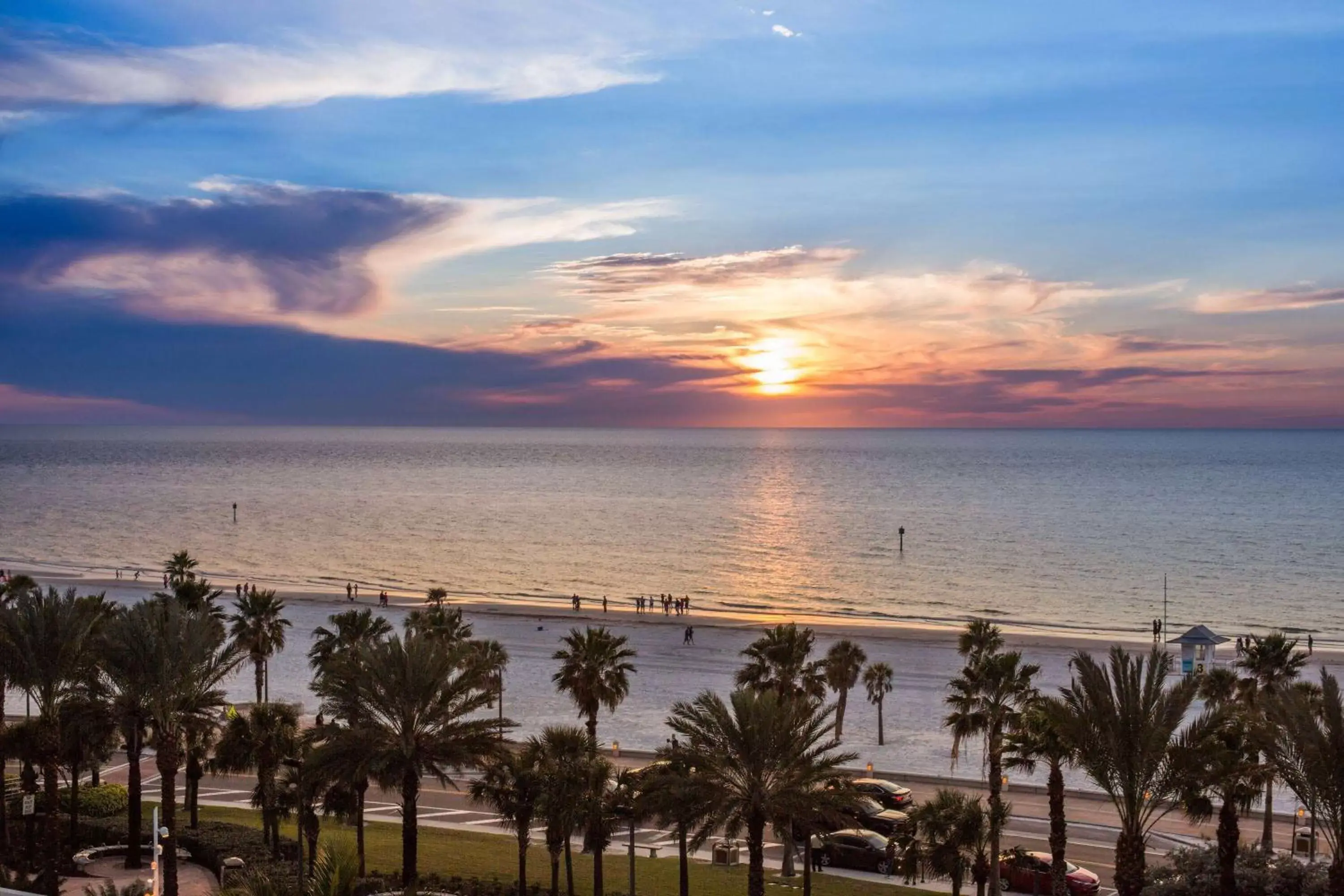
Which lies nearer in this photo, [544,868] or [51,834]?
[51,834]

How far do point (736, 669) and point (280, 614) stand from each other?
3794cm

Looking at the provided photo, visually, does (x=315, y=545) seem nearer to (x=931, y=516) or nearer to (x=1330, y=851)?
→ (x=931, y=516)

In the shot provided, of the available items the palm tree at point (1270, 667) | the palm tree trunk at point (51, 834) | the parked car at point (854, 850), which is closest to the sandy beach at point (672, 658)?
the palm tree at point (1270, 667)

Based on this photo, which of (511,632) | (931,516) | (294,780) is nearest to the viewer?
(294,780)

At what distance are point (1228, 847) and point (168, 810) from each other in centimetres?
2605

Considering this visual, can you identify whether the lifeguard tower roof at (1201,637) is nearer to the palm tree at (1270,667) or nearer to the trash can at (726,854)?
the palm tree at (1270,667)

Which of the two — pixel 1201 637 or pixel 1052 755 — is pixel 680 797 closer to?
pixel 1052 755

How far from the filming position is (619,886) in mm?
31297

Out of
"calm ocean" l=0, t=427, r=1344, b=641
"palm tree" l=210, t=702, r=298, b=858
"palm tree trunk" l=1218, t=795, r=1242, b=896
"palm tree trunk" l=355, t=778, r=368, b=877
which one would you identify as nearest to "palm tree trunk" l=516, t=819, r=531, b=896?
"palm tree trunk" l=355, t=778, r=368, b=877

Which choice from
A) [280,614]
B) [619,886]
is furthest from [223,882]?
[280,614]

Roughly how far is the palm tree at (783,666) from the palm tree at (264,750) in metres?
15.1

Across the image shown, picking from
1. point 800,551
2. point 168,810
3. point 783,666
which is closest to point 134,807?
point 168,810

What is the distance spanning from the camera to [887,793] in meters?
37.5

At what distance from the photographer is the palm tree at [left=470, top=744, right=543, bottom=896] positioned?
2867 centimetres
